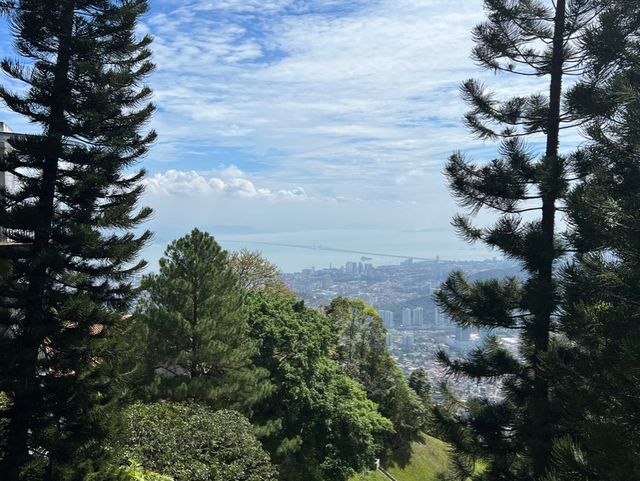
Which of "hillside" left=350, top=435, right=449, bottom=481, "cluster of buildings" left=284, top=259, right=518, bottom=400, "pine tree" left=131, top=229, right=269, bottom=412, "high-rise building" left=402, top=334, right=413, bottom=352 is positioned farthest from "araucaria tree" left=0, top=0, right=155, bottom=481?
"high-rise building" left=402, top=334, right=413, bottom=352

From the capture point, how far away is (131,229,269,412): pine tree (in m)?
11.1

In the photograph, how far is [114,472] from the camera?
7.35 meters

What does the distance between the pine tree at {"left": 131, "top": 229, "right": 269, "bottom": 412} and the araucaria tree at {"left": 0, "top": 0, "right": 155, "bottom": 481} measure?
120 inches

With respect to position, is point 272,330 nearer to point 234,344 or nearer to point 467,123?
point 234,344

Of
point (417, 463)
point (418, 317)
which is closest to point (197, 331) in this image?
point (417, 463)

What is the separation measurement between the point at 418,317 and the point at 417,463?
1072 inches

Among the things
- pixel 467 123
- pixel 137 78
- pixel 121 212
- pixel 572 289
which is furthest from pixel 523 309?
pixel 137 78

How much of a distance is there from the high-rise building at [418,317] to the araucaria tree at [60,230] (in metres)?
42.3

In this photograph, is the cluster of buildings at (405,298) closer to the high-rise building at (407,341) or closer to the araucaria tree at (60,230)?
the high-rise building at (407,341)

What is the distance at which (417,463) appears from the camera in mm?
21531

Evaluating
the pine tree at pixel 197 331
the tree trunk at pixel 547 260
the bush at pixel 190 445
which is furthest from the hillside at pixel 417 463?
the tree trunk at pixel 547 260

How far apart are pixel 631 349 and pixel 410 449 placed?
19701 mm

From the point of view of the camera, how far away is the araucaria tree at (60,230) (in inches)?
284

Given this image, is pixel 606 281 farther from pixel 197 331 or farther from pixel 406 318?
pixel 406 318
